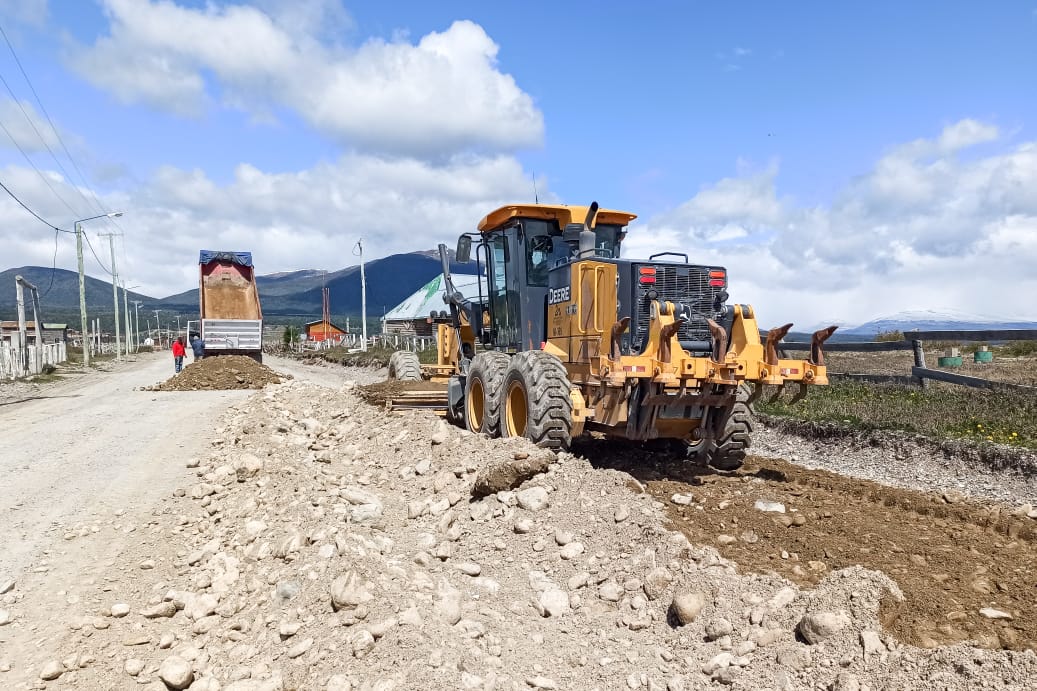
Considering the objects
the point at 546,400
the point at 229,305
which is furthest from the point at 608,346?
the point at 229,305

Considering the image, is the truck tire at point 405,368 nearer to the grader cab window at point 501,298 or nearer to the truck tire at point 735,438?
the grader cab window at point 501,298

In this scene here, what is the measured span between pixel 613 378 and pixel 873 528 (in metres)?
2.49

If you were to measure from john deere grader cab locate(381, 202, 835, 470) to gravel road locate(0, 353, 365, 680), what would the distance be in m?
3.90

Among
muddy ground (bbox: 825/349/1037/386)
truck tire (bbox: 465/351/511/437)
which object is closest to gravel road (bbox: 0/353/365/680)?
truck tire (bbox: 465/351/511/437)

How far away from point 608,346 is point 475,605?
3545mm

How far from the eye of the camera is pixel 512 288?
9.83 metres

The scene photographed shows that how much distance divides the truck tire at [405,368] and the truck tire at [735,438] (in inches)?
265

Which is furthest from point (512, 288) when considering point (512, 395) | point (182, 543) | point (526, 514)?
point (182, 543)

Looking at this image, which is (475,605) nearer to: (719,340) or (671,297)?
(719,340)

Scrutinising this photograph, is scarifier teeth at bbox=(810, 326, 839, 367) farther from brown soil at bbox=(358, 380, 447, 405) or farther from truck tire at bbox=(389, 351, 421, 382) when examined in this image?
truck tire at bbox=(389, 351, 421, 382)

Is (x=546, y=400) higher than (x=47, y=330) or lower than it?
lower

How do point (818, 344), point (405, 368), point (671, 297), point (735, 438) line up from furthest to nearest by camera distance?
point (405, 368) → point (671, 297) → point (735, 438) → point (818, 344)

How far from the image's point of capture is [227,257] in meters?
27.4

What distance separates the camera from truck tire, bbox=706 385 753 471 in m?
8.03
